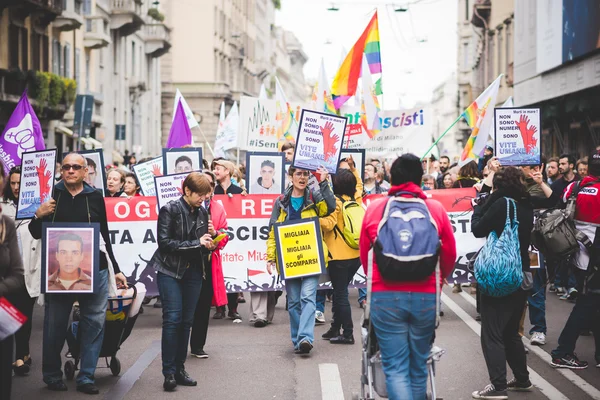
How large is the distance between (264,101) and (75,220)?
40.6 feet

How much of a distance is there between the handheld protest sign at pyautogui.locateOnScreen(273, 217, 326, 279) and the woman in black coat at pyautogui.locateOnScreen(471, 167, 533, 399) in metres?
2.23

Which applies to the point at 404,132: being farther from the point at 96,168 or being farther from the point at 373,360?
the point at 373,360

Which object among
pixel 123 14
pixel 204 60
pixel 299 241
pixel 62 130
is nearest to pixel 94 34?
pixel 123 14

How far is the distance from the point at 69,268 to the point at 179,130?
382 inches

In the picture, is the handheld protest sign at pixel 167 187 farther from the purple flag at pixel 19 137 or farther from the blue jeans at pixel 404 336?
the blue jeans at pixel 404 336

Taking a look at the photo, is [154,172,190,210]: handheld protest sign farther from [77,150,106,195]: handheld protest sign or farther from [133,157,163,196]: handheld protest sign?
[133,157,163,196]: handheld protest sign

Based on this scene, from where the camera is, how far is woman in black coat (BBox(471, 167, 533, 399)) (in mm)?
7953

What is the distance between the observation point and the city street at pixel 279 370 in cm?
827

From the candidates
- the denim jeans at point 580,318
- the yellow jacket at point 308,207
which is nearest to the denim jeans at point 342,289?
the yellow jacket at point 308,207

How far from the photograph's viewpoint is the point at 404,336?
624cm

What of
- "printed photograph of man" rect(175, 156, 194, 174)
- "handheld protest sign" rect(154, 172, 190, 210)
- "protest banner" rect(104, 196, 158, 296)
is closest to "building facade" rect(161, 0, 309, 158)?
"printed photograph of man" rect(175, 156, 194, 174)

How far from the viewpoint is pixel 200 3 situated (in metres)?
70.4

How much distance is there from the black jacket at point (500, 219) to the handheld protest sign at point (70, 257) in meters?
3.06

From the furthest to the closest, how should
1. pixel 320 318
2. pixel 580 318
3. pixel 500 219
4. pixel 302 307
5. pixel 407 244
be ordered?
pixel 320 318, pixel 302 307, pixel 580 318, pixel 500 219, pixel 407 244
